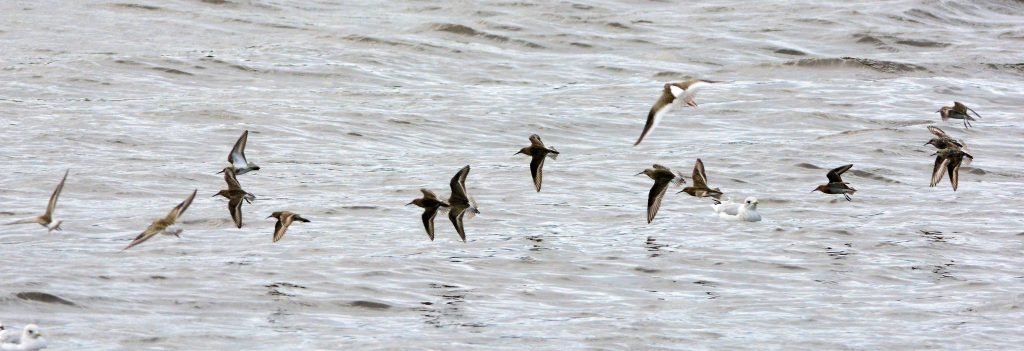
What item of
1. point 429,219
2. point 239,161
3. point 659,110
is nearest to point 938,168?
point 659,110

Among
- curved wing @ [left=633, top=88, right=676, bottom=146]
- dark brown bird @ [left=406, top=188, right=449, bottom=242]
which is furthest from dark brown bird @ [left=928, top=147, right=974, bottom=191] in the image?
dark brown bird @ [left=406, top=188, right=449, bottom=242]

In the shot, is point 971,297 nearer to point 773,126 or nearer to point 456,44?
point 773,126

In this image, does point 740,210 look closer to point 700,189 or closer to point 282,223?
point 700,189

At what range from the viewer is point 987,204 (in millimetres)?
16641

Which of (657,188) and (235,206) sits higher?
(235,206)

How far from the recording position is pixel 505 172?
18312mm

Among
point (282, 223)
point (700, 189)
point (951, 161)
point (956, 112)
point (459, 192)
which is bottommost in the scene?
point (700, 189)

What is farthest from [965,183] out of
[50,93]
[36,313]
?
[50,93]

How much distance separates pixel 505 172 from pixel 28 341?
29.6 ft

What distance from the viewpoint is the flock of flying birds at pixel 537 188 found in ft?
40.0

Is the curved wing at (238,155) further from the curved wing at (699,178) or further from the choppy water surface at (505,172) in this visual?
the curved wing at (699,178)

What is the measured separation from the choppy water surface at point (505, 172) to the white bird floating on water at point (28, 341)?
219 mm

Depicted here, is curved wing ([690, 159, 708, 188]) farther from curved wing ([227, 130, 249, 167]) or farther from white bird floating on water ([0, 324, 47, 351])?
white bird floating on water ([0, 324, 47, 351])

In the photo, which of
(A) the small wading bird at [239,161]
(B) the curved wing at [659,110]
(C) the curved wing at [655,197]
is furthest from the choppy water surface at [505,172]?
(B) the curved wing at [659,110]
